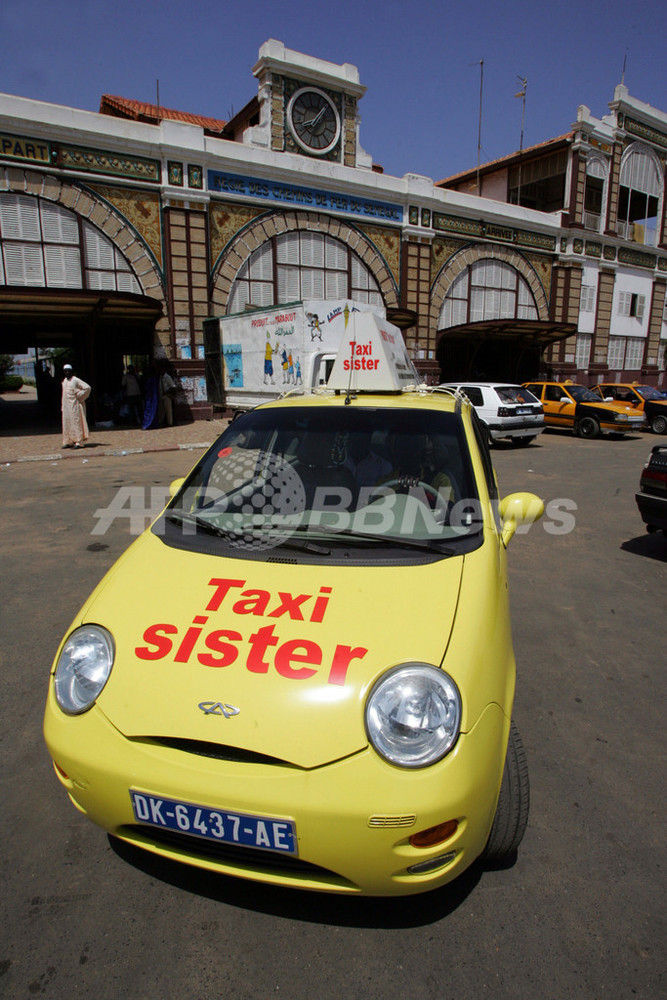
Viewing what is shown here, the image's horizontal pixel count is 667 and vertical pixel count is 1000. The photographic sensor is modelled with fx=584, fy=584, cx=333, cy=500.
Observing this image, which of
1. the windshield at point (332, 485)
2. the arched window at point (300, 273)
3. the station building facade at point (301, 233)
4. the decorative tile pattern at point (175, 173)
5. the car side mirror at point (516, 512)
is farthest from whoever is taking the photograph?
the arched window at point (300, 273)

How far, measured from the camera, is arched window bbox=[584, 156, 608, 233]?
26.0 m

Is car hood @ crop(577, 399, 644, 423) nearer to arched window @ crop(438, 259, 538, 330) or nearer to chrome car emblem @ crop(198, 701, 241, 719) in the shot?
arched window @ crop(438, 259, 538, 330)

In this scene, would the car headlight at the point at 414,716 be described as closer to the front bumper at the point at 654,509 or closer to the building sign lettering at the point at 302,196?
the front bumper at the point at 654,509

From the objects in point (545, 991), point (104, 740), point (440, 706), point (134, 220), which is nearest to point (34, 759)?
point (104, 740)

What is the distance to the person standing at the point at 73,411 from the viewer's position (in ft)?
42.4

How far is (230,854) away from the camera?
1785 mm

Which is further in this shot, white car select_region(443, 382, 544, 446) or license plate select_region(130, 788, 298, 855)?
white car select_region(443, 382, 544, 446)

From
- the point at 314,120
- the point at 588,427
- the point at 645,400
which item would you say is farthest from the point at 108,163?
the point at 645,400

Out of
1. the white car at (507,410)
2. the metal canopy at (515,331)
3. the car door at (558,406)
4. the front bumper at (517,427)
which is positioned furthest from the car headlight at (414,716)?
the metal canopy at (515,331)

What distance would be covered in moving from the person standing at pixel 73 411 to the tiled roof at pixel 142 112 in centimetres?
1483

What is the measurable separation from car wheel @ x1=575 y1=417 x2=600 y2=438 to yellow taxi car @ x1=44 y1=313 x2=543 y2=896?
49.8 ft

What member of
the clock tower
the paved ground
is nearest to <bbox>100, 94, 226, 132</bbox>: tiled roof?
the clock tower

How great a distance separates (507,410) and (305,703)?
13.0m

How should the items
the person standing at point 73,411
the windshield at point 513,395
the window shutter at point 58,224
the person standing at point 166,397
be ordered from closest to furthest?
the person standing at point 73,411
the windshield at point 513,395
the window shutter at point 58,224
the person standing at point 166,397
